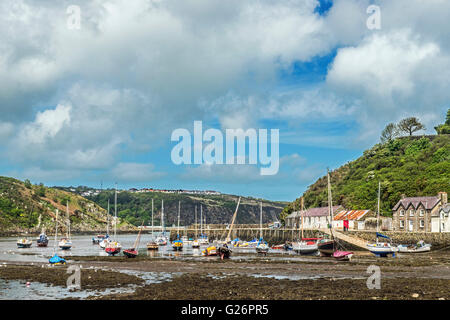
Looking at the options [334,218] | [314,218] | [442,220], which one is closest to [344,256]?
[442,220]

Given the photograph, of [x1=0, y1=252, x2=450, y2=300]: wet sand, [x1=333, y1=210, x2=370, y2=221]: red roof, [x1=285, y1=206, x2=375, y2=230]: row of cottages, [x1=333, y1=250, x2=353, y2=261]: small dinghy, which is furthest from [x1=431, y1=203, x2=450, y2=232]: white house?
[x1=0, y1=252, x2=450, y2=300]: wet sand

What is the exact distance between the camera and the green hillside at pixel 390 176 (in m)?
119

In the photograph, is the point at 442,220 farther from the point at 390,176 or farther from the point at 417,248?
the point at 390,176

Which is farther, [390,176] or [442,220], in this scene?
[390,176]

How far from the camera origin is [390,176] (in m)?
142

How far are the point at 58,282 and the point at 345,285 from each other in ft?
77.7

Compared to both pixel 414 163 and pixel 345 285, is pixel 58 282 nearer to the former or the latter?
pixel 345 285

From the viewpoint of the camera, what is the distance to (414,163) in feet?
485

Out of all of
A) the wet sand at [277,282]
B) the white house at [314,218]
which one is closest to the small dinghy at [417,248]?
the wet sand at [277,282]

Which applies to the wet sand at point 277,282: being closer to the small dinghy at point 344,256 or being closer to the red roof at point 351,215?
the small dinghy at point 344,256

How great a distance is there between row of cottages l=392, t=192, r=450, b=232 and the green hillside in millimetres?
12728

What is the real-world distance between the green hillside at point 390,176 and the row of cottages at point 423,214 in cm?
1273

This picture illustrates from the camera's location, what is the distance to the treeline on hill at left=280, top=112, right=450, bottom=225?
119381 mm
